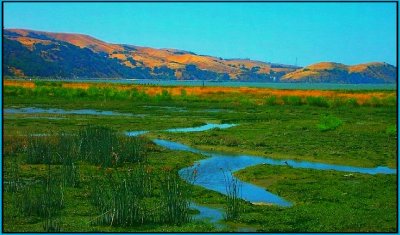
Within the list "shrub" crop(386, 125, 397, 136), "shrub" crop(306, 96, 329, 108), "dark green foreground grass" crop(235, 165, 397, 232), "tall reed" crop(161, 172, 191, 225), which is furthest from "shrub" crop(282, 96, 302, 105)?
"tall reed" crop(161, 172, 191, 225)

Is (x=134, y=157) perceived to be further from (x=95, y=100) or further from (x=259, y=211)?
(x=95, y=100)

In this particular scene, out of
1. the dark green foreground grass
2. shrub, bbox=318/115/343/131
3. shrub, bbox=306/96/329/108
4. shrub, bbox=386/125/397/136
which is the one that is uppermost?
shrub, bbox=306/96/329/108

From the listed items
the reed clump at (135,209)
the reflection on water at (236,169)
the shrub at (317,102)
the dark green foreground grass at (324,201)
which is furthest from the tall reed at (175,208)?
the shrub at (317,102)

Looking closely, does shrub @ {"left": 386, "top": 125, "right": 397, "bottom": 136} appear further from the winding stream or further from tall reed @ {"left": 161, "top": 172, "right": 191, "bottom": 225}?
tall reed @ {"left": 161, "top": 172, "right": 191, "bottom": 225}

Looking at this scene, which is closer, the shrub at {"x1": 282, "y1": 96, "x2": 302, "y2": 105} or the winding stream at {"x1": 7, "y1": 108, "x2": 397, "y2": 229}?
the winding stream at {"x1": 7, "y1": 108, "x2": 397, "y2": 229}

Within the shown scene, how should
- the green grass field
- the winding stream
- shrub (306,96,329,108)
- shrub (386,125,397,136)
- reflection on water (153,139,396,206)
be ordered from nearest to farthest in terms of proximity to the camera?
the green grass field → the winding stream → reflection on water (153,139,396,206) → shrub (386,125,397,136) → shrub (306,96,329,108)

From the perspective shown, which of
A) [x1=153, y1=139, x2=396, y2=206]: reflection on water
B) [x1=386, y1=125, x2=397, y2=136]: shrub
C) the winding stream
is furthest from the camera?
[x1=386, y1=125, x2=397, y2=136]: shrub

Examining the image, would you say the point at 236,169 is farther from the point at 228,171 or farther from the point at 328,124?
the point at 328,124

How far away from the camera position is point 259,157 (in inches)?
821

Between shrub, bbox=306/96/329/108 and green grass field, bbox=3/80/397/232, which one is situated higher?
shrub, bbox=306/96/329/108

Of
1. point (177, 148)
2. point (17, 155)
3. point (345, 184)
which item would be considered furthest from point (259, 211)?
point (177, 148)

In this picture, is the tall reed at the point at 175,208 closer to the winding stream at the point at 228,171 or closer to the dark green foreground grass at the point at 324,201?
the winding stream at the point at 228,171

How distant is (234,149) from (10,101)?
3578 cm

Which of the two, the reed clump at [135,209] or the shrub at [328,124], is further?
the shrub at [328,124]
